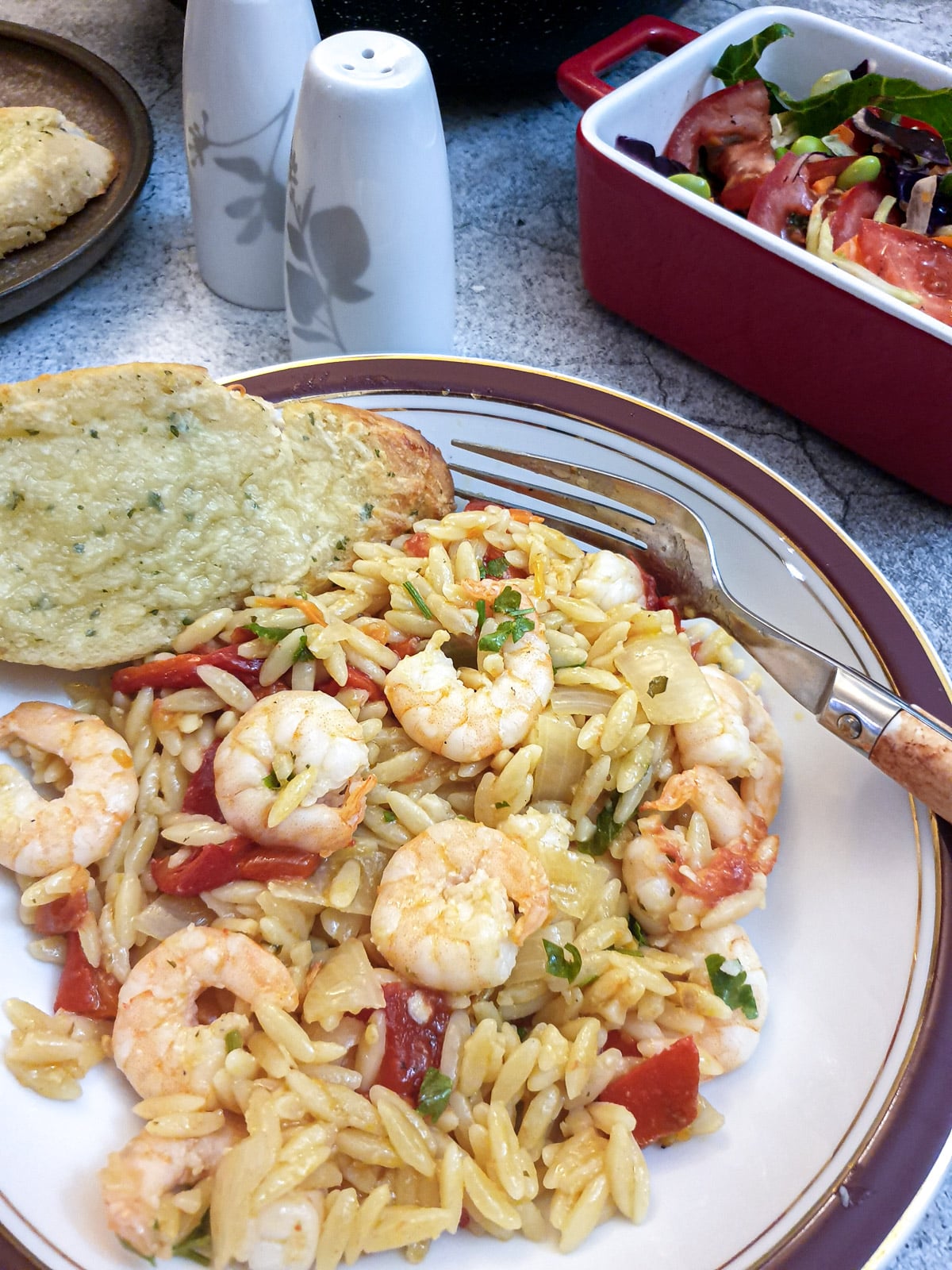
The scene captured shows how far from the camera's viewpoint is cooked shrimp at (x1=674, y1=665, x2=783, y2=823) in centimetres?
152

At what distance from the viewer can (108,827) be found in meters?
1.41

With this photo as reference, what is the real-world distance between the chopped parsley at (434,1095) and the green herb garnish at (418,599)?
2.28 feet

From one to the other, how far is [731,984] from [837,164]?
1988 mm

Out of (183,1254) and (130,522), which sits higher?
(130,522)

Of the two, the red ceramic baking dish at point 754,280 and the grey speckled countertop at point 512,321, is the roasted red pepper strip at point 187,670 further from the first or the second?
the red ceramic baking dish at point 754,280

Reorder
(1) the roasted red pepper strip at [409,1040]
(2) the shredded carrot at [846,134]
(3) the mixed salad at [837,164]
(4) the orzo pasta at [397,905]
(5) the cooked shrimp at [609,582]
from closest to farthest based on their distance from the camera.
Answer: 1. (4) the orzo pasta at [397,905]
2. (1) the roasted red pepper strip at [409,1040]
3. (5) the cooked shrimp at [609,582]
4. (3) the mixed salad at [837,164]
5. (2) the shredded carrot at [846,134]

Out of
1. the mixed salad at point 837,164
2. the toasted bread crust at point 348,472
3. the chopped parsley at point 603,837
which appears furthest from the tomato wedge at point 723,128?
the chopped parsley at point 603,837

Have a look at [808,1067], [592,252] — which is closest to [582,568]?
[808,1067]

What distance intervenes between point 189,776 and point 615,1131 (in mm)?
786

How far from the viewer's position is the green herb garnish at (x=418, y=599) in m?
1.65

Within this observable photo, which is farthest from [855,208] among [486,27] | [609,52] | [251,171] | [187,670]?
[187,670]

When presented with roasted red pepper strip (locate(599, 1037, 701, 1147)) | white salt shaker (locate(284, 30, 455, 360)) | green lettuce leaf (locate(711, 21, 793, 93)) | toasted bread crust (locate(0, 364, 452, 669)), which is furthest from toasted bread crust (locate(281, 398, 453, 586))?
green lettuce leaf (locate(711, 21, 793, 93))

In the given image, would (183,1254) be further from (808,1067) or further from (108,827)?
(808,1067)

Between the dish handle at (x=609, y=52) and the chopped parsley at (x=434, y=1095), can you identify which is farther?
the dish handle at (x=609, y=52)
